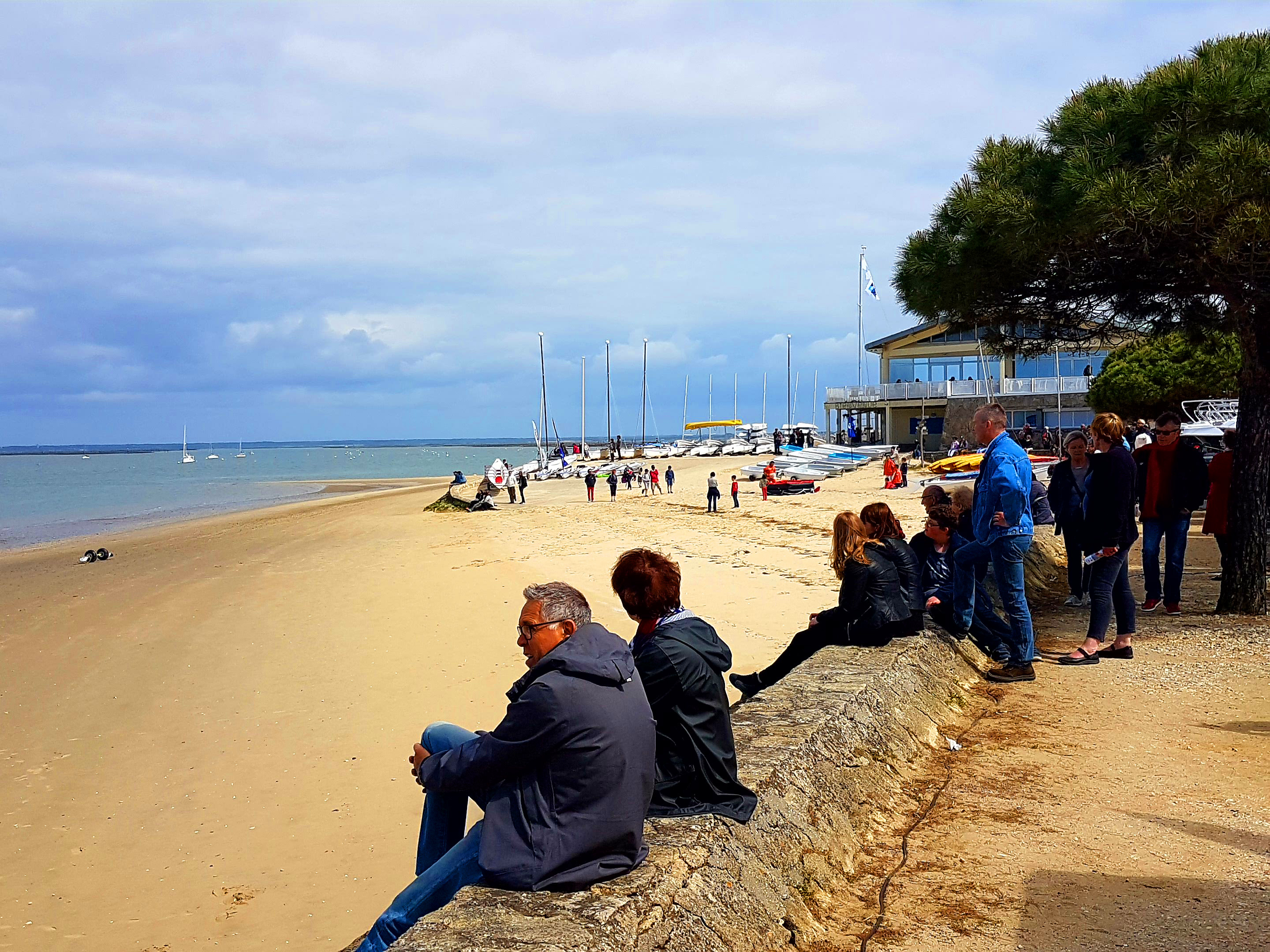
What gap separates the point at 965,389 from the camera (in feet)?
155

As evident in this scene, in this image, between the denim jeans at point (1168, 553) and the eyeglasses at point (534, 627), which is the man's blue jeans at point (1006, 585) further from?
the eyeglasses at point (534, 627)

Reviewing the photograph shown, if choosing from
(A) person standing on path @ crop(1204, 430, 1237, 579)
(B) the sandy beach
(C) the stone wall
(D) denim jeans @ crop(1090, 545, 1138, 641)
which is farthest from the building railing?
(C) the stone wall

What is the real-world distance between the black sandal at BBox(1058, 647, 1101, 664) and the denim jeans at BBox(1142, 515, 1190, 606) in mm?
1981

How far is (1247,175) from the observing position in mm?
6934

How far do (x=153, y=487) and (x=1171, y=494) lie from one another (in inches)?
2904

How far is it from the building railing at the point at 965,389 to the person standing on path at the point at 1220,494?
34538mm

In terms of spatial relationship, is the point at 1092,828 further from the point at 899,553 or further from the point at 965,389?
the point at 965,389

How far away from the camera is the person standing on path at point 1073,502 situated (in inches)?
343

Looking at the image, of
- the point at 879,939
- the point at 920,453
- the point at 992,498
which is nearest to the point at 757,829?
the point at 879,939

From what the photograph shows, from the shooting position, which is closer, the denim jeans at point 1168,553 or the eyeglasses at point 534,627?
the eyeglasses at point 534,627

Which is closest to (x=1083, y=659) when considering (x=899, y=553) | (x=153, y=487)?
(x=899, y=553)

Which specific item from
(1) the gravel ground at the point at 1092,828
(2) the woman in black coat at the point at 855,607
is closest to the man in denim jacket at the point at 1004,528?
(1) the gravel ground at the point at 1092,828

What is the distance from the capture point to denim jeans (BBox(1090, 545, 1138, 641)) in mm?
6879

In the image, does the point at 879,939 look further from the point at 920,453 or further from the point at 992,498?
the point at 920,453
